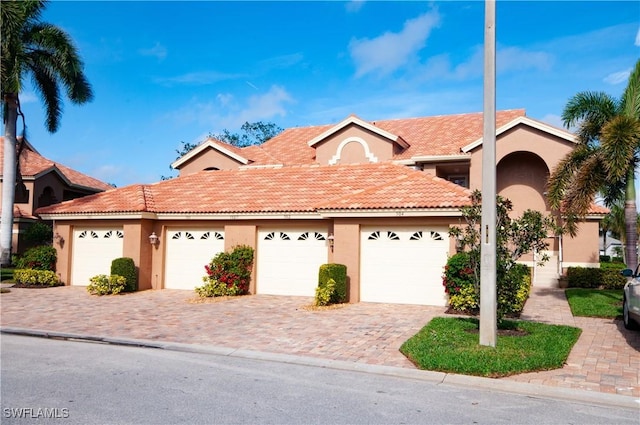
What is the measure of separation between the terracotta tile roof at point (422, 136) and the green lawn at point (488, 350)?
1239 cm

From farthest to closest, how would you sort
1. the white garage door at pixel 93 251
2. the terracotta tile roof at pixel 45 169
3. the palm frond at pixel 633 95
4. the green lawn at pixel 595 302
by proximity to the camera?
the terracotta tile roof at pixel 45 169 → the white garage door at pixel 93 251 → the palm frond at pixel 633 95 → the green lawn at pixel 595 302

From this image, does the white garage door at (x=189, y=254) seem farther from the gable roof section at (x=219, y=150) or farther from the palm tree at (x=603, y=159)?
the palm tree at (x=603, y=159)

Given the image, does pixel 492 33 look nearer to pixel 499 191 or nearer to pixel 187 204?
pixel 187 204

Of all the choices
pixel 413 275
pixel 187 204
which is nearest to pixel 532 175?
pixel 413 275

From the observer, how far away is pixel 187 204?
728 inches

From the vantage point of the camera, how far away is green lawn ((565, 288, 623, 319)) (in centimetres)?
1279

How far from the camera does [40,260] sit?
1902 cm

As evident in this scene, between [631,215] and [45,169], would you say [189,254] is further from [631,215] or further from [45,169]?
[45,169]

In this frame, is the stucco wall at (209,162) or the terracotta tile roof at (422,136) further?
the stucco wall at (209,162)

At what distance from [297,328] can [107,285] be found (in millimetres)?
8380

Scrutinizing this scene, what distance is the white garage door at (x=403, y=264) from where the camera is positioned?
14.3m

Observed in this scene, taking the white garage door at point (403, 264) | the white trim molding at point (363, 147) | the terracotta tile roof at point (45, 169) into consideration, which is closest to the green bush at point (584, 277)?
the white garage door at point (403, 264)

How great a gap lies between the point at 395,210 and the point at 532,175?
10522mm

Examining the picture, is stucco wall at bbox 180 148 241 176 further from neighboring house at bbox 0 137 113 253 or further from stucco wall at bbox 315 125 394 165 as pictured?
neighboring house at bbox 0 137 113 253
